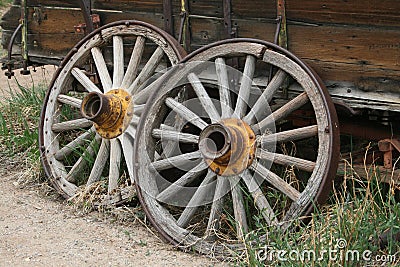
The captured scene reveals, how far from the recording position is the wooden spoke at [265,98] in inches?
192

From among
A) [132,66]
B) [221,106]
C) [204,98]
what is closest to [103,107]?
[132,66]

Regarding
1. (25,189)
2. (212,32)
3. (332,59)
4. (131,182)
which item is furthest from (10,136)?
(332,59)

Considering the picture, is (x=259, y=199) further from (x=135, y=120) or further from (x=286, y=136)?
(x=135, y=120)

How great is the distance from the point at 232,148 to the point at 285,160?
343 mm

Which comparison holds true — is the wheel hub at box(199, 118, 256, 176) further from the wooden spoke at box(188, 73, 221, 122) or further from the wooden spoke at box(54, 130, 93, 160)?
the wooden spoke at box(54, 130, 93, 160)

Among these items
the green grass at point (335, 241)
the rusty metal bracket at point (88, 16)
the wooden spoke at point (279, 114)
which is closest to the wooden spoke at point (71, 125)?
the rusty metal bracket at point (88, 16)

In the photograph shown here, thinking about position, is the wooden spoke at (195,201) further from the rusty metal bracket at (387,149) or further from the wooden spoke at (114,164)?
the rusty metal bracket at (387,149)

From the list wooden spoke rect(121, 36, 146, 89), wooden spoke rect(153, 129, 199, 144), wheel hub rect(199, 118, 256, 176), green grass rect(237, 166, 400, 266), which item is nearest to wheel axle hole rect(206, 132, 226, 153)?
wheel hub rect(199, 118, 256, 176)

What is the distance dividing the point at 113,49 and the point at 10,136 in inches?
62.9

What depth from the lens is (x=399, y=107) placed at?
4676 millimetres

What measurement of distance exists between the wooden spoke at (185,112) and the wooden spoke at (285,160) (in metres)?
0.46

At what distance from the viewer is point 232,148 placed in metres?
4.74

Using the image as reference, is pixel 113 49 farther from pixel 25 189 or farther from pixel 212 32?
pixel 25 189

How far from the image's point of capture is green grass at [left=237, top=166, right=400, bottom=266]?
→ 4062 millimetres
